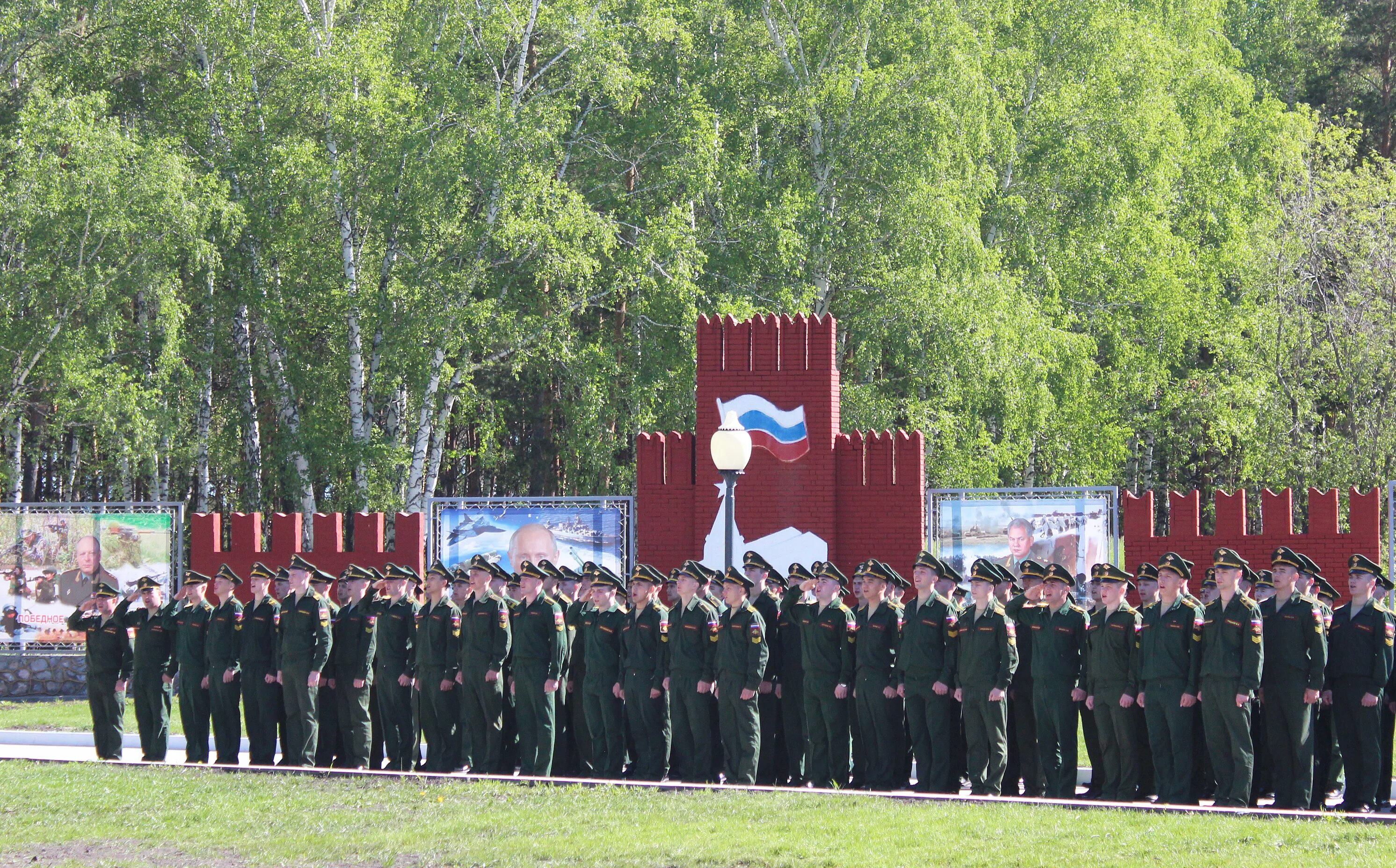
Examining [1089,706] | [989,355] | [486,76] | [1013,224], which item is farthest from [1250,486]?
[1089,706]

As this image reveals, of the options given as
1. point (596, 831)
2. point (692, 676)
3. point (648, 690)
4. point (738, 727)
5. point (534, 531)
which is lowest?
point (596, 831)

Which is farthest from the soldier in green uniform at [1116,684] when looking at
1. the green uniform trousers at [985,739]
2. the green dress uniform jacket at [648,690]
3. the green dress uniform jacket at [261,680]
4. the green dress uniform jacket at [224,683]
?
the green dress uniform jacket at [224,683]

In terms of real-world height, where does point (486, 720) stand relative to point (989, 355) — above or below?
below

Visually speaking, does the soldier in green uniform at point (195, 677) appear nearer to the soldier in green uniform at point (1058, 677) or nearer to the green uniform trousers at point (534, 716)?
the green uniform trousers at point (534, 716)

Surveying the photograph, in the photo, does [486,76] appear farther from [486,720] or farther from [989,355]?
[486,720]

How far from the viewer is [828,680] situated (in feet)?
40.0

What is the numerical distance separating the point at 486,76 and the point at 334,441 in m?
7.11

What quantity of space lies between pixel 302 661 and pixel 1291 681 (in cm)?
761

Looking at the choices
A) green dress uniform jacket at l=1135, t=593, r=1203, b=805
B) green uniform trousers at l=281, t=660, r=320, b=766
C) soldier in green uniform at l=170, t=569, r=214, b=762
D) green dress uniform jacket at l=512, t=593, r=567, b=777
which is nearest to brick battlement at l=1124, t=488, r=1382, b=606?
green dress uniform jacket at l=1135, t=593, r=1203, b=805

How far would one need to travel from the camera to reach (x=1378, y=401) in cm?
2938

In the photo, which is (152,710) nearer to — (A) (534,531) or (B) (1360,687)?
(A) (534,531)

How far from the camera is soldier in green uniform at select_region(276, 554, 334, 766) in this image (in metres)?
13.3

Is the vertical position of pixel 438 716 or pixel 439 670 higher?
pixel 439 670

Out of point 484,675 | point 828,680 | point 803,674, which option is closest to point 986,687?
point 828,680
